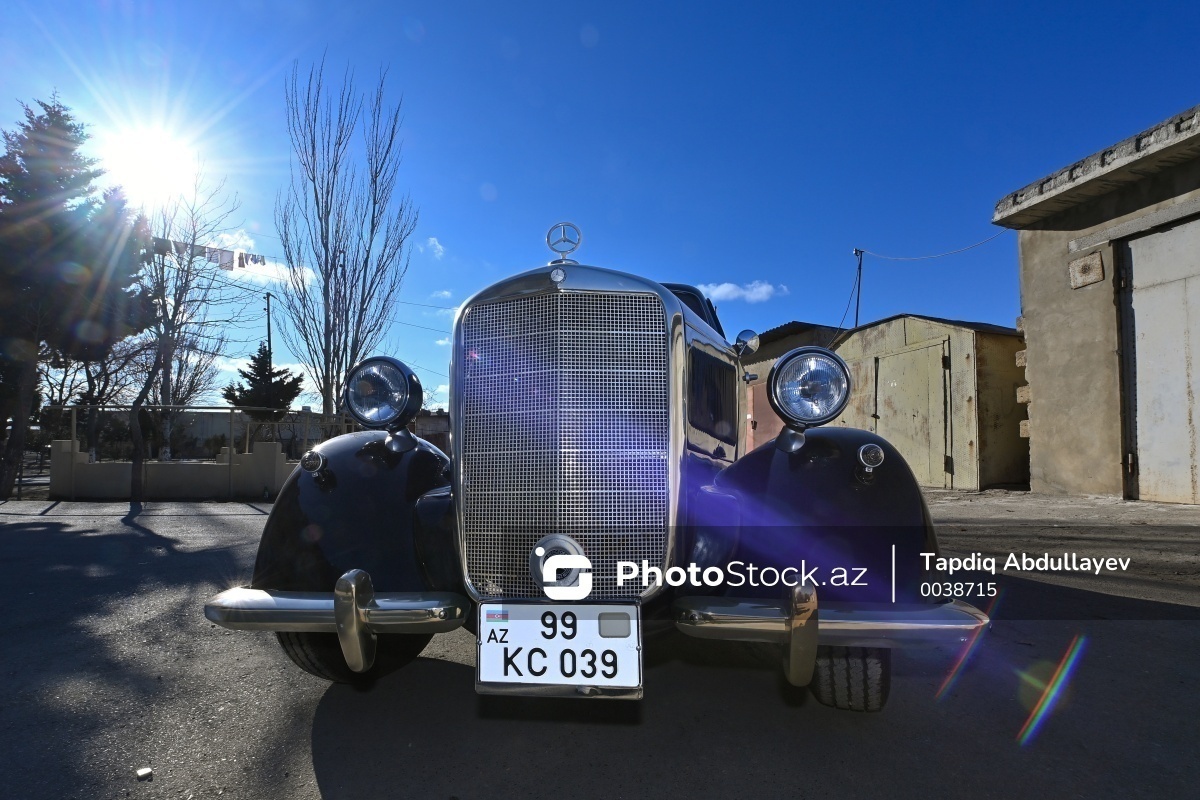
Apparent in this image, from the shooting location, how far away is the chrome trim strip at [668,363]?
6.84ft

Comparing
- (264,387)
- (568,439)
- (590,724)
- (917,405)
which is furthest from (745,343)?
(264,387)

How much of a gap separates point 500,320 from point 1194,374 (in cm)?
747

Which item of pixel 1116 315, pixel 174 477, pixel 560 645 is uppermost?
pixel 1116 315

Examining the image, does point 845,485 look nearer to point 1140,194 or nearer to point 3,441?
point 1140,194

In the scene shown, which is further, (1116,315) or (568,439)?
(1116,315)

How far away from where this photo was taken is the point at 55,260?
13.2 meters

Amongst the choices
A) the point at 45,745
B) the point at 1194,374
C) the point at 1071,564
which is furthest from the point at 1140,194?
the point at 45,745

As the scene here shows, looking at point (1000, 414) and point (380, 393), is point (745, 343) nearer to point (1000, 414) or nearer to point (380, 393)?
point (380, 393)

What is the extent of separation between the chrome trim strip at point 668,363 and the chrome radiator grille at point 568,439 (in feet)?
0.06

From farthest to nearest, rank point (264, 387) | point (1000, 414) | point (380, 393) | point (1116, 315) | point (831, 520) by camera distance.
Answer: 1. point (264, 387)
2. point (1000, 414)
3. point (1116, 315)
4. point (380, 393)
5. point (831, 520)

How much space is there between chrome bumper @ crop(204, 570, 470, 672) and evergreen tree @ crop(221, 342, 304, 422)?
3198 centimetres

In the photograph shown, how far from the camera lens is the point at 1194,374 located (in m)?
6.53

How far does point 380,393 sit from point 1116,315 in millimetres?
8144

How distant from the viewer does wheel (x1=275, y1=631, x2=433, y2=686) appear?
231cm
